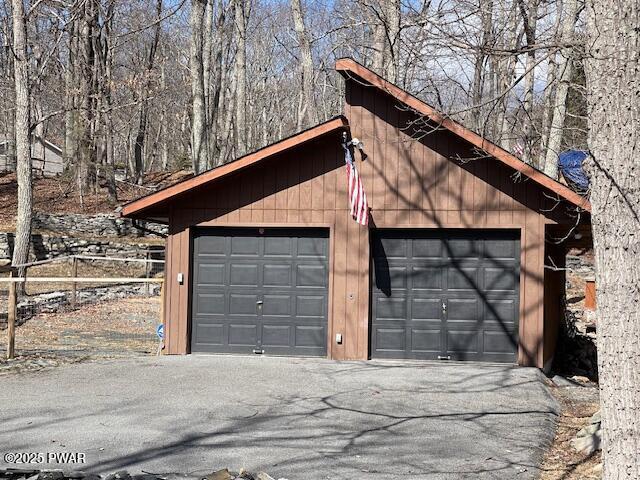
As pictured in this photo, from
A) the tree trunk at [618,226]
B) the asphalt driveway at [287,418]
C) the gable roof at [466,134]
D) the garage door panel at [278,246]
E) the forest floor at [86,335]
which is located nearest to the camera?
Answer: the tree trunk at [618,226]

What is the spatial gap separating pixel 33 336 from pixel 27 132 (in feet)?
26.3

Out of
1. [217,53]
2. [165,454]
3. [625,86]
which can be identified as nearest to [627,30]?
[625,86]

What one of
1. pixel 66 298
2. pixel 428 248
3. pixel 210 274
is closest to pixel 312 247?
pixel 210 274

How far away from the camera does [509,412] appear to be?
10.3 metres

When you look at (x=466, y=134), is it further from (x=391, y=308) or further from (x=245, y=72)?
(x=245, y=72)

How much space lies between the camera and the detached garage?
1423 cm

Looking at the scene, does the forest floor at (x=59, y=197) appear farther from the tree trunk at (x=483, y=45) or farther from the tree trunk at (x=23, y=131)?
the tree trunk at (x=483, y=45)

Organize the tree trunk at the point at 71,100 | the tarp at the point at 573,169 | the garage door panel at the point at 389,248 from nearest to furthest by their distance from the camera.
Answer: the garage door panel at the point at 389,248 → the tarp at the point at 573,169 → the tree trunk at the point at 71,100

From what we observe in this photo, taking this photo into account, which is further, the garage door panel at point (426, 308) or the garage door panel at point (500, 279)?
the garage door panel at point (426, 308)

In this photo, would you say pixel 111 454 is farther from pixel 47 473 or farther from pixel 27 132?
pixel 27 132

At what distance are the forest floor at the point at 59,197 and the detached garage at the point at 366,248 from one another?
15.5 metres

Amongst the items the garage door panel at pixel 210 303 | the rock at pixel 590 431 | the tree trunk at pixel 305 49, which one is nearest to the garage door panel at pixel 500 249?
the garage door panel at pixel 210 303

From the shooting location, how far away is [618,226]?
18.7ft

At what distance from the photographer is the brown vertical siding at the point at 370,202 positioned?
14.2m
